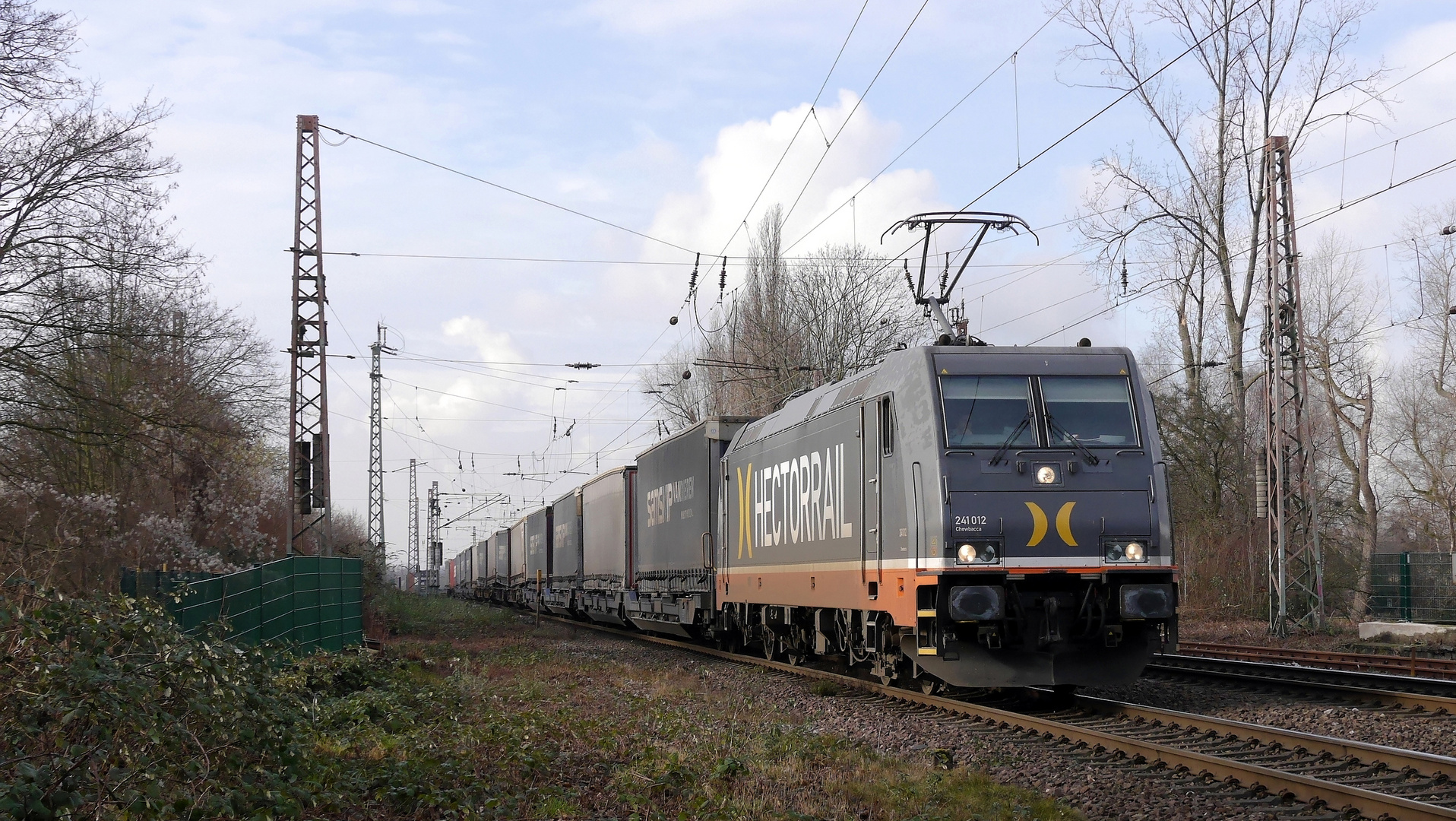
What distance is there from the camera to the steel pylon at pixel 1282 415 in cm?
2073

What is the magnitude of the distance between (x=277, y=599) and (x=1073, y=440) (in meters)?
10.5

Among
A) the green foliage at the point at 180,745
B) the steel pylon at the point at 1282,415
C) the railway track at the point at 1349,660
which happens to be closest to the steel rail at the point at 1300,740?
the green foliage at the point at 180,745

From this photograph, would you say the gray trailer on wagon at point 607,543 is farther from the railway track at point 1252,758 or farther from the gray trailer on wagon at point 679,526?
the railway track at point 1252,758

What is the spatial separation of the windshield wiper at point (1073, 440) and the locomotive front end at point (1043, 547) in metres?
0.01

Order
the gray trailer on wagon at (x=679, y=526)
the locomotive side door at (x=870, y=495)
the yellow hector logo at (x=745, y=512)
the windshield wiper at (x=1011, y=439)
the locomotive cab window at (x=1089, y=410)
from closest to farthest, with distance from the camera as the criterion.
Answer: the windshield wiper at (x=1011, y=439)
the locomotive cab window at (x=1089, y=410)
the locomotive side door at (x=870, y=495)
the yellow hector logo at (x=745, y=512)
the gray trailer on wagon at (x=679, y=526)

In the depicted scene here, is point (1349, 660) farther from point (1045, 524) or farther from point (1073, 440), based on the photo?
point (1045, 524)

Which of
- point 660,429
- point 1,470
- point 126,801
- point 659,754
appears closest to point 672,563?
point 1,470

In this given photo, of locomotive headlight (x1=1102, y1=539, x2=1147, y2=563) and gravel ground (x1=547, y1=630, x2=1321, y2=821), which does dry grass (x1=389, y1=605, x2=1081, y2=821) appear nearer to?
gravel ground (x1=547, y1=630, x2=1321, y2=821)

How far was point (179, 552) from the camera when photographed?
79.2 feet

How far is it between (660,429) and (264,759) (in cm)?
4674

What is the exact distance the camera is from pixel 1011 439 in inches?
445

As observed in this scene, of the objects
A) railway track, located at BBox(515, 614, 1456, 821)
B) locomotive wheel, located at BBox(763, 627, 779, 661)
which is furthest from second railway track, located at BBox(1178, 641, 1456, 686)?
locomotive wheel, located at BBox(763, 627, 779, 661)

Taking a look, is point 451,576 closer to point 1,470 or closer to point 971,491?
point 1,470

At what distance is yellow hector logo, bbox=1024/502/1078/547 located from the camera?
432 inches
